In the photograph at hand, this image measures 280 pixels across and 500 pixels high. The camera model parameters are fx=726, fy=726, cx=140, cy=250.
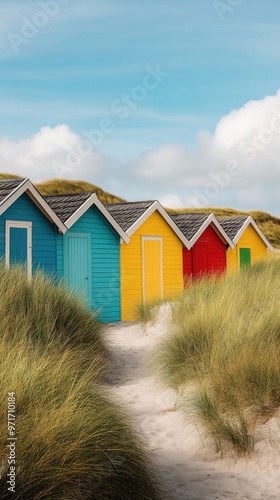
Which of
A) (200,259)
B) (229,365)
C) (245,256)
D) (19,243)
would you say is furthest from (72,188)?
(229,365)

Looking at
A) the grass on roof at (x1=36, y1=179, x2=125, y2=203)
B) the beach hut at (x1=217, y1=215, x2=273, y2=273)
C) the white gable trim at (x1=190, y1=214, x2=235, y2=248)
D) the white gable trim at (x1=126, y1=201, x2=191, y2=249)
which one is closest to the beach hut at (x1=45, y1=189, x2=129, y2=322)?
the white gable trim at (x1=126, y1=201, x2=191, y2=249)

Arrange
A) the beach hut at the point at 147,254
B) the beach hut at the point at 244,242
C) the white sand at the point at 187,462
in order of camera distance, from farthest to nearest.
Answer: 1. the beach hut at the point at 244,242
2. the beach hut at the point at 147,254
3. the white sand at the point at 187,462

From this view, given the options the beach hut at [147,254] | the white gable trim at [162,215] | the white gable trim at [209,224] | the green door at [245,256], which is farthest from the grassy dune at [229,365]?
the green door at [245,256]

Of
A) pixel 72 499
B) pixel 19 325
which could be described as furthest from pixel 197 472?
pixel 19 325

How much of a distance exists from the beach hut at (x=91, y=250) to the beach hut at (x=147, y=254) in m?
0.51

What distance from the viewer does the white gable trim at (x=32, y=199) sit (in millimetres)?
17219

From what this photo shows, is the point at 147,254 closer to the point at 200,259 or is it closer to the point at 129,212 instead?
the point at 129,212

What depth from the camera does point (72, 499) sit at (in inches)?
217

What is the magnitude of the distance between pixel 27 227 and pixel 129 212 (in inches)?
213

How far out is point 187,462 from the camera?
25.6 ft

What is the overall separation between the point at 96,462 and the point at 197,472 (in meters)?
1.91

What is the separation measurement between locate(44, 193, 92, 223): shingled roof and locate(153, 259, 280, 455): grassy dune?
6.81 meters

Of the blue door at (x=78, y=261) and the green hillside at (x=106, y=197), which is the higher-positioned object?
the green hillside at (x=106, y=197)

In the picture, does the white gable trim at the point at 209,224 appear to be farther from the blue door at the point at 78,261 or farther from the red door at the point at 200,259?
the blue door at the point at 78,261
